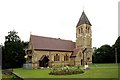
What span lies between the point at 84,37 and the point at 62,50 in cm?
796

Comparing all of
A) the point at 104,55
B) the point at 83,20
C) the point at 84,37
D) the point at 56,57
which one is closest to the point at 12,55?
the point at 56,57

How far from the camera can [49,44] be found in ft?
188

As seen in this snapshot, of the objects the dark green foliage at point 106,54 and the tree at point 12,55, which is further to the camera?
the dark green foliage at point 106,54

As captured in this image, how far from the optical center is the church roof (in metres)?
54.1

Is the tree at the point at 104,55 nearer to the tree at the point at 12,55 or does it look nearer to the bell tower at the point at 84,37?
the bell tower at the point at 84,37

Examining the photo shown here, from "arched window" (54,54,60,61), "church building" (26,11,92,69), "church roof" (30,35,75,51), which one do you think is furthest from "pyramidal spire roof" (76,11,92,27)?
"arched window" (54,54,60,61)

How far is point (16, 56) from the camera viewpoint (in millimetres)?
60531

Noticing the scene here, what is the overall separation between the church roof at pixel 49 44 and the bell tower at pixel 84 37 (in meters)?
3.37

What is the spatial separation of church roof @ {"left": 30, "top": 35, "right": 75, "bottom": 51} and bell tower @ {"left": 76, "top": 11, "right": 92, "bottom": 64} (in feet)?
11.1

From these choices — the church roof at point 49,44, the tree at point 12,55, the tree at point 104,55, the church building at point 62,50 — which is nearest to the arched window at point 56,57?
the church building at point 62,50

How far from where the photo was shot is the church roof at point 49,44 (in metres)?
54.1

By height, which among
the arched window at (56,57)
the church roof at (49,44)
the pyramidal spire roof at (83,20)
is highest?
the pyramidal spire roof at (83,20)

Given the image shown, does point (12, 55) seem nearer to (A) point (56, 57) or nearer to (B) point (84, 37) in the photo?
(A) point (56, 57)

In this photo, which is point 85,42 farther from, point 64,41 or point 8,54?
point 8,54
